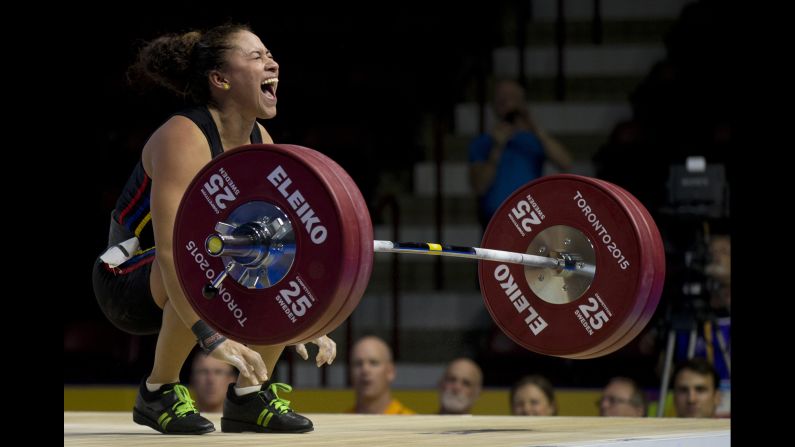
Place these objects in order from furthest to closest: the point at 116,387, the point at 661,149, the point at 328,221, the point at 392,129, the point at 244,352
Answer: the point at 392,129
the point at 661,149
the point at 116,387
the point at 244,352
the point at 328,221

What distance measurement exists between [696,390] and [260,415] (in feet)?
8.00

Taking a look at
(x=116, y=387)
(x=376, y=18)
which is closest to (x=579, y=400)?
(x=116, y=387)

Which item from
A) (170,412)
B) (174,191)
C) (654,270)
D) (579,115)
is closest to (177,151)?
(174,191)

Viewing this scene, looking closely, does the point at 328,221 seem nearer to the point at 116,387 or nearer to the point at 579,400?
the point at 579,400

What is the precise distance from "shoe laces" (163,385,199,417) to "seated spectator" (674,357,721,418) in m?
2.53

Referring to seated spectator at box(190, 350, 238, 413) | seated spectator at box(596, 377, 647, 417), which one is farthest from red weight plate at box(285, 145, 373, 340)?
seated spectator at box(190, 350, 238, 413)

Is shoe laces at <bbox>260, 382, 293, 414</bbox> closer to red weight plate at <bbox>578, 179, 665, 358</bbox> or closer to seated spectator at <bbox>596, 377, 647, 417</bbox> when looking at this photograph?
red weight plate at <bbox>578, 179, 665, 358</bbox>

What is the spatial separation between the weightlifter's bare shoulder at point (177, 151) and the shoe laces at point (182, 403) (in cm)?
61

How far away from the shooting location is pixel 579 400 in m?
6.73

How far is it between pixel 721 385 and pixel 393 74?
3.39m

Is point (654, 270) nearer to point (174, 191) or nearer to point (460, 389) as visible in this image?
point (174, 191)

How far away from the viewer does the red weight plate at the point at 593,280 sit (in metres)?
4.39

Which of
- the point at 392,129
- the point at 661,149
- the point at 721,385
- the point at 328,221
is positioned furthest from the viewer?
the point at 392,129

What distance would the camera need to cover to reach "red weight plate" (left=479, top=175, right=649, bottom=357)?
4.39 meters
